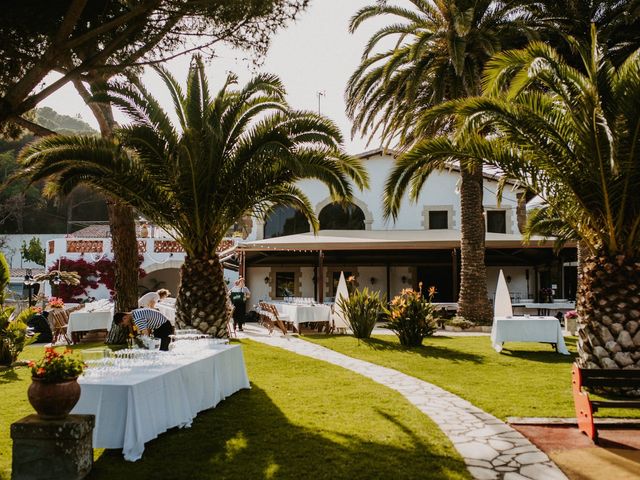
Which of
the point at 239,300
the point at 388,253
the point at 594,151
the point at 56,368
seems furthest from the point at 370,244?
the point at 56,368

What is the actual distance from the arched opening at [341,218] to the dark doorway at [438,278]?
336 cm

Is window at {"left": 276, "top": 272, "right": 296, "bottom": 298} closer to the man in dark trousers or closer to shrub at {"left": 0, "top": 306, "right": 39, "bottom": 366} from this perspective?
shrub at {"left": 0, "top": 306, "right": 39, "bottom": 366}

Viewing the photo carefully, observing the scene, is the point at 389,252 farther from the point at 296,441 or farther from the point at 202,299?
the point at 296,441

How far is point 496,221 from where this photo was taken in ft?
84.2

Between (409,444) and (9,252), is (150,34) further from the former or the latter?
(9,252)

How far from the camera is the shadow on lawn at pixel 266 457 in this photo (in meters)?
5.06

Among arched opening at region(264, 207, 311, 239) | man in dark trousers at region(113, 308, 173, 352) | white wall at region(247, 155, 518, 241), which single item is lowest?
man in dark trousers at region(113, 308, 173, 352)

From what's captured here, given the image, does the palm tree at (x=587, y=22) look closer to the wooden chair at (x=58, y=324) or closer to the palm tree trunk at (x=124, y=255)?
the palm tree trunk at (x=124, y=255)

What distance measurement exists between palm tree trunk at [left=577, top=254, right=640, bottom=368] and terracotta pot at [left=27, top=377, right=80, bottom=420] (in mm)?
6808

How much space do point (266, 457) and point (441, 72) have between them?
13.3 meters

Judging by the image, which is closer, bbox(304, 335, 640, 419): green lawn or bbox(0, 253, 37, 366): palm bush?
bbox(304, 335, 640, 419): green lawn

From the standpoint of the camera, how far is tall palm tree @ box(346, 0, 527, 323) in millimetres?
15312

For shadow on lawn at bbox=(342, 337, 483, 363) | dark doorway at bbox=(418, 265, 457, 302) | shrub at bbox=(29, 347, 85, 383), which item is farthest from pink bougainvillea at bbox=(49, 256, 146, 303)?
shrub at bbox=(29, 347, 85, 383)

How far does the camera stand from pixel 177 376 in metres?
6.32
